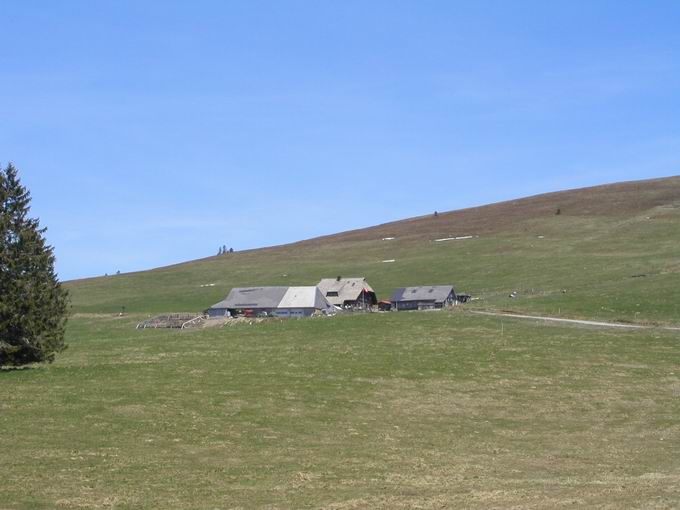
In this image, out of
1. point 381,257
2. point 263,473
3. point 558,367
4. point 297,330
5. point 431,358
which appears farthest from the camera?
point 381,257

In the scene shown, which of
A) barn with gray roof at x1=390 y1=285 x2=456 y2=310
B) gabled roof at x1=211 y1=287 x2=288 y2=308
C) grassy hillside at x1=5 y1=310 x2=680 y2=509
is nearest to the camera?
grassy hillside at x1=5 y1=310 x2=680 y2=509

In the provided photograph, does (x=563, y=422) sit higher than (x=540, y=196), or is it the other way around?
(x=540, y=196)

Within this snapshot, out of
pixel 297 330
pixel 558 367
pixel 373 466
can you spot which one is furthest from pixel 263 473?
pixel 297 330

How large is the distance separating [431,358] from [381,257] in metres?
80.6

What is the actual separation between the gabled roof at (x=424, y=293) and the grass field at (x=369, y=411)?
502 centimetres

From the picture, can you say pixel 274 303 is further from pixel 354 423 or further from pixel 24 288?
pixel 354 423

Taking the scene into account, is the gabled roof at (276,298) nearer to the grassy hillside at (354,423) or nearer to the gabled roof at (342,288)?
the gabled roof at (342,288)

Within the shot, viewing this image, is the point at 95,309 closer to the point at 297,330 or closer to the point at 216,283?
the point at 216,283

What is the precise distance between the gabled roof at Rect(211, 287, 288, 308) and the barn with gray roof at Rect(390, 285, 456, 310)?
1304 cm

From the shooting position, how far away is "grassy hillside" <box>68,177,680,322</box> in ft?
277

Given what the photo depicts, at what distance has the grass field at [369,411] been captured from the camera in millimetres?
23000

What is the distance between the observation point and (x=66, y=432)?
99.5 feet

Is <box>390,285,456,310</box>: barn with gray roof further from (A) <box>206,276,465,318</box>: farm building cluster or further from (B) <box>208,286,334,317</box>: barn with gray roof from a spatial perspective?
(B) <box>208,286,334,317</box>: barn with gray roof

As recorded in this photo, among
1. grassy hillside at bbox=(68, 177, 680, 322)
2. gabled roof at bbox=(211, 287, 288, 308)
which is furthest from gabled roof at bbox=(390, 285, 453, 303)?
gabled roof at bbox=(211, 287, 288, 308)
